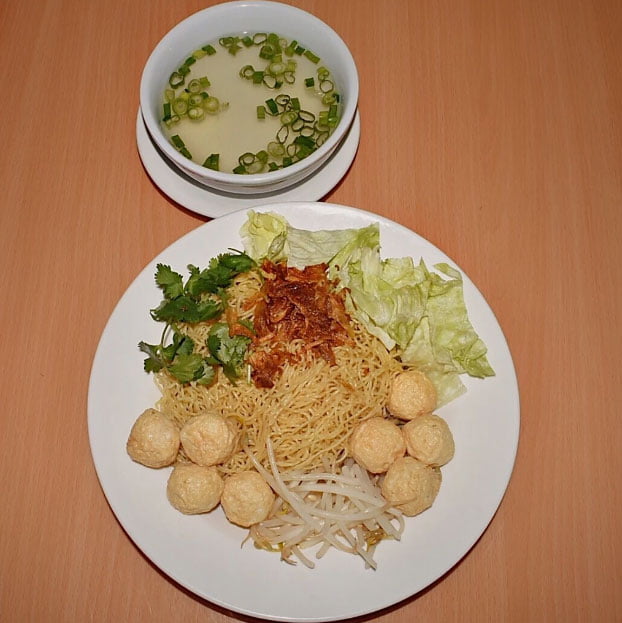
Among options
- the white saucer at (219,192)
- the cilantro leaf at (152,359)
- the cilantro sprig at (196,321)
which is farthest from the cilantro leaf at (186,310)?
the white saucer at (219,192)

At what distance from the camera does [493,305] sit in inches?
105

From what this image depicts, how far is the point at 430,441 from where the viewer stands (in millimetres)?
2162

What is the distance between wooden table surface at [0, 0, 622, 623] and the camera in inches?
92.5

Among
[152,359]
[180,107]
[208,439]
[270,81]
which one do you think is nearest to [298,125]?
[270,81]

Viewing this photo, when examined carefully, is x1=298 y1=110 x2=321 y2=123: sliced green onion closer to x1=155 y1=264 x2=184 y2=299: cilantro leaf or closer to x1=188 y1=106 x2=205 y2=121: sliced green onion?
x1=188 y1=106 x2=205 y2=121: sliced green onion

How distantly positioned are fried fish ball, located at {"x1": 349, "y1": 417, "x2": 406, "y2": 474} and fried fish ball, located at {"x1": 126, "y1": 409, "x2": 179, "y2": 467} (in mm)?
582

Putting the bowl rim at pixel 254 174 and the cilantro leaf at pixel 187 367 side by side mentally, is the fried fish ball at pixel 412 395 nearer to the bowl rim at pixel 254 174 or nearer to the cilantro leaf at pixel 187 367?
the cilantro leaf at pixel 187 367

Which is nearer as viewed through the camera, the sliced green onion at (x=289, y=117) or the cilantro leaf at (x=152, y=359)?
the cilantro leaf at (x=152, y=359)

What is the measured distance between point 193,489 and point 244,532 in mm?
240

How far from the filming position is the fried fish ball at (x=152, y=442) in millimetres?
2150

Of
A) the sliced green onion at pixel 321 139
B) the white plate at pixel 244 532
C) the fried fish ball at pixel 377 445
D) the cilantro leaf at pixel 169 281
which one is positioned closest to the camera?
the white plate at pixel 244 532

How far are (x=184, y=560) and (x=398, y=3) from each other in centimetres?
245

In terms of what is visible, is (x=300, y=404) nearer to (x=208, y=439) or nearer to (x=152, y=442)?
(x=208, y=439)

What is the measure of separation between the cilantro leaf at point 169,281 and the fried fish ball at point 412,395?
78 cm
